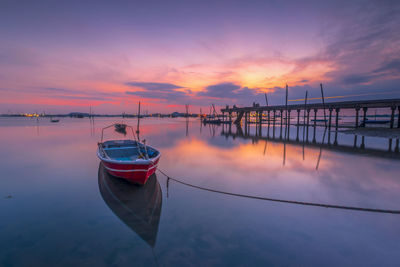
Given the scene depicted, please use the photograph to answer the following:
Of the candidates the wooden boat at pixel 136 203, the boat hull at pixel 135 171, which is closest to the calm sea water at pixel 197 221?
the wooden boat at pixel 136 203

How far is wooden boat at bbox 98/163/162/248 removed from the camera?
18.0 feet

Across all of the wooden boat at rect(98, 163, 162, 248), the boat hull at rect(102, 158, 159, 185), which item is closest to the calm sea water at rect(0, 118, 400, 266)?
the wooden boat at rect(98, 163, 162, 248)

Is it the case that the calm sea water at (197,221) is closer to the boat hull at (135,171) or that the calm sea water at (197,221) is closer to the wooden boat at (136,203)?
the wooden boat at (136,203)

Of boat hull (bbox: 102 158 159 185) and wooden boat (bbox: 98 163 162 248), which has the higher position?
boat hull (bbox: 102 158 159 185)

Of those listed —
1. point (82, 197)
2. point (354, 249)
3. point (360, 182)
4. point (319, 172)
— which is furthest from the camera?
point (319, 172)

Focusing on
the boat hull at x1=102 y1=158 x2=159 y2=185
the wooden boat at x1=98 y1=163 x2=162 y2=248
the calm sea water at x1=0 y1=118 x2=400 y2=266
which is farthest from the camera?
the boat hull at x1=102 y1=158 x2=159 y2=185

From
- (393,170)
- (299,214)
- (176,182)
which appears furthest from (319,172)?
(176,182)

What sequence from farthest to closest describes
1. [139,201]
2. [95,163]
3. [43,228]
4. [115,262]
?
1. [95,163]
2. [139,201]
3. [43,228]
4. [115,262]

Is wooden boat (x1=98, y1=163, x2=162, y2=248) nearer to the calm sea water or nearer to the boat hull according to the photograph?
the calm sea water

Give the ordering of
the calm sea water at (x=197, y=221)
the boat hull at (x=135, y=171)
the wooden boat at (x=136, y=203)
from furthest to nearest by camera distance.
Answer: the boat hull at (x=135, y=171)
the wooden boat at (x=136, y=203)
the calm sea water at (x=197, y=221)

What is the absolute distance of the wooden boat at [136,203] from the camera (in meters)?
5.48

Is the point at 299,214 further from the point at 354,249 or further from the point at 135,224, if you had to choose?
the point at 135,224

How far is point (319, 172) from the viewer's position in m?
11.4

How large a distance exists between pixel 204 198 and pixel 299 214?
3.57m
